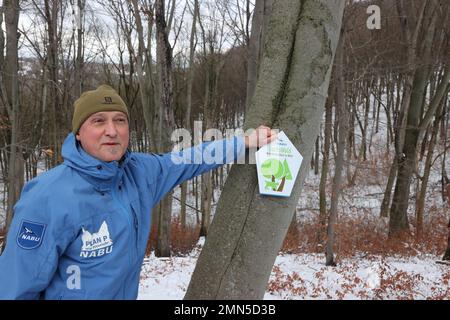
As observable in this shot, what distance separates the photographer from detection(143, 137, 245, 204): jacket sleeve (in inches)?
72.6

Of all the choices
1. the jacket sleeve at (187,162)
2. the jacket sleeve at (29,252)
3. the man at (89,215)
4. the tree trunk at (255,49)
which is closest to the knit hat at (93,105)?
the man at (89,215)

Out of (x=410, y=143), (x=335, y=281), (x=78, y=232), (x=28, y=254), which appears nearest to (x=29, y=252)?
(x=28, y=254)

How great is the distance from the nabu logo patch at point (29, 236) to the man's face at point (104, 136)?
15.9 inches

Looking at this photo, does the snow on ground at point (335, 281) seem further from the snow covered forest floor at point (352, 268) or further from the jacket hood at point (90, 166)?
the jacket hood at point (90, 166)

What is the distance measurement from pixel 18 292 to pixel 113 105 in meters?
0.86

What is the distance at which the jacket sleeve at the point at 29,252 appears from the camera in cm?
126

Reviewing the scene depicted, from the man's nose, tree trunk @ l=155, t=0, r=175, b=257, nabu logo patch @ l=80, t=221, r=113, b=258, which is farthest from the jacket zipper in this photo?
tree trunk @ l=155, t=0, r=175, b=257

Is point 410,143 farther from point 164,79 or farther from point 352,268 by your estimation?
point 164,79

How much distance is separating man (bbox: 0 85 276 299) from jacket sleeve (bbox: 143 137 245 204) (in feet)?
0.05

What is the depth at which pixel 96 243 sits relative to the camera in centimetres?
142

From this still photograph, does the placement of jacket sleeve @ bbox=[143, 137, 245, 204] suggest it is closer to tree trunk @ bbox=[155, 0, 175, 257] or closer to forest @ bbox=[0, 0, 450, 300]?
forest @ bbox=[0, 0, 450, 300]
